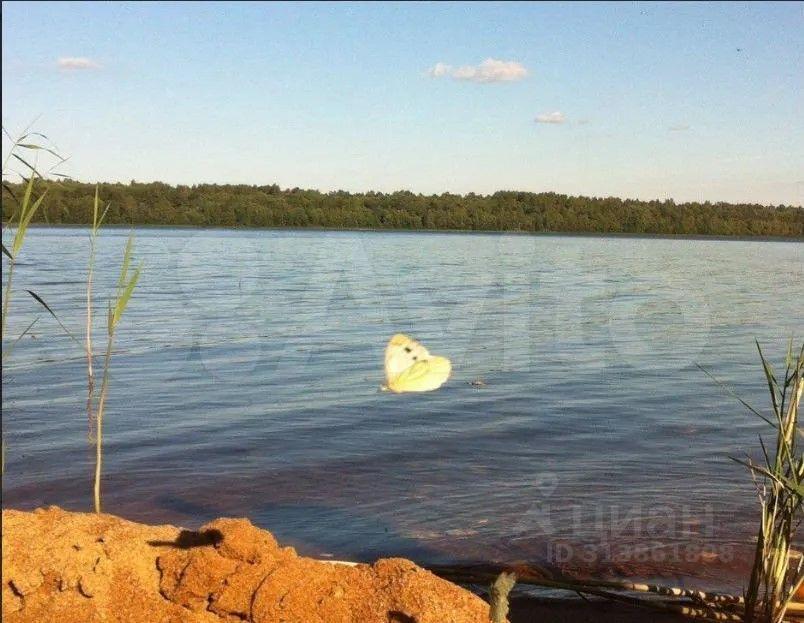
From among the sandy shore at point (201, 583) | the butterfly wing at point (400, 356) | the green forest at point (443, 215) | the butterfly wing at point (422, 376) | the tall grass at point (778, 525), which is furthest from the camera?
the green forest at point (443, 215)

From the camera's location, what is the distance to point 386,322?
15.8 metres

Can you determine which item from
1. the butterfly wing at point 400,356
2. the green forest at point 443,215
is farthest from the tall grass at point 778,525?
the green forest at point 443,215

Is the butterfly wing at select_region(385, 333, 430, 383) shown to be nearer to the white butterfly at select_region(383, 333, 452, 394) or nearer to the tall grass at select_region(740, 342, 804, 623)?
the white butterfly at select_region(383, 333, 452, 394)

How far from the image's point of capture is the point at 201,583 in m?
3.24

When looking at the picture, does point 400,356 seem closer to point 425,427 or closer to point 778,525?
point 778,525

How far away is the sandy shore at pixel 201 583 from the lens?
3.21m

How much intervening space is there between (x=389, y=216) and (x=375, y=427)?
4998cm

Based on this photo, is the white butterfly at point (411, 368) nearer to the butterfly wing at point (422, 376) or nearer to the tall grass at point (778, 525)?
the butterfly wing at point (422, 376)

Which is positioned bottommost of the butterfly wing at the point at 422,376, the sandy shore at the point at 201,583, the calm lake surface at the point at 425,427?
the calm lake surface at the point at 425,427

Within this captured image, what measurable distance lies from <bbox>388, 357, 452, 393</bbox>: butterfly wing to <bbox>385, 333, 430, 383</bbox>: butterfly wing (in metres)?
0.02

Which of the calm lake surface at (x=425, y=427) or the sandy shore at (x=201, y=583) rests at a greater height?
the sandy shore at (x=201, y=583)

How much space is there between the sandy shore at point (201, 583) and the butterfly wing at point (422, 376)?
1.26 m

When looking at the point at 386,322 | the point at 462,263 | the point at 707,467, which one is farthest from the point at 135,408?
the point at 462,263

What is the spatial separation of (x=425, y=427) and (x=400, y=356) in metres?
5.93
